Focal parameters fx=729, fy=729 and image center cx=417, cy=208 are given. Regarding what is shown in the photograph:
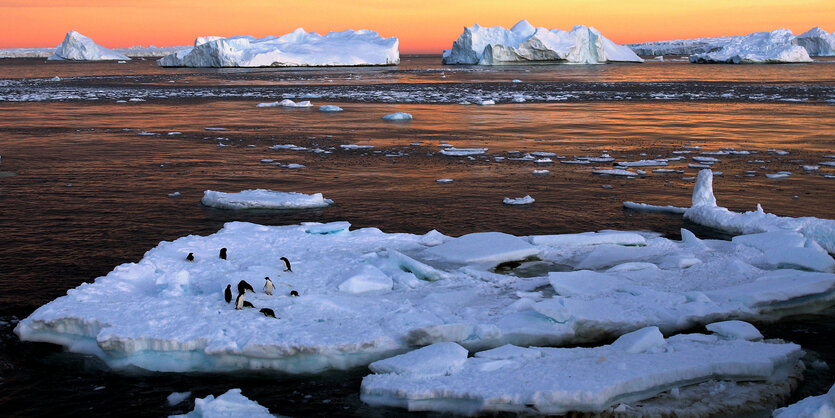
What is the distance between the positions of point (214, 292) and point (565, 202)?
19.7 feet

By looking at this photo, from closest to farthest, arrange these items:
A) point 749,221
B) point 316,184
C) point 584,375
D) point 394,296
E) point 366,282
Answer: point 584,375 < point 394,296 < point 366,282 < point 749,221 < point 316,184

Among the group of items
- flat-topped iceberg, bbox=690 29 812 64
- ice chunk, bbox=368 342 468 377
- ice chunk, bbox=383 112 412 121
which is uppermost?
flat-topped iceberg, bbox=690 29 812 64

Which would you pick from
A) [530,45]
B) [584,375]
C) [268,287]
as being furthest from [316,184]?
[530,45]

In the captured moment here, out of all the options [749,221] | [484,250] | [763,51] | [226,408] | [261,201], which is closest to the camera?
[226,408]

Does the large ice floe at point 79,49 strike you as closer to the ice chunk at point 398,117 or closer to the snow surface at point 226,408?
the ice chunk at point 398,117

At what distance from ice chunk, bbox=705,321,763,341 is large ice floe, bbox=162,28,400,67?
214ft

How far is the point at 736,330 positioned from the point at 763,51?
7948 centimetres

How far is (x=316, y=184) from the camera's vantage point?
1234cm

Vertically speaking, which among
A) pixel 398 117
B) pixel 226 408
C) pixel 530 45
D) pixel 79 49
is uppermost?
pixel 79 49

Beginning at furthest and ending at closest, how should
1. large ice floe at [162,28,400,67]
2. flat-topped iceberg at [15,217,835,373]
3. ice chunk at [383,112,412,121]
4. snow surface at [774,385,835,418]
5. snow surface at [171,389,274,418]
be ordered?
large ice floe at [162,28,400,67] < ice chunk at [383,112,412,121] < flat-topped iceberg at [15,217,835,373] < snow surface at [171,389,274,418] < snow surface at [774,385,835,418]

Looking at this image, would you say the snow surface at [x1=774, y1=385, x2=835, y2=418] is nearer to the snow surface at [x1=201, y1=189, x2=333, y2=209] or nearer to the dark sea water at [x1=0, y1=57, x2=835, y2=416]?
the dark sea water at [x1=0, y1=57, x2=835, y2=416]

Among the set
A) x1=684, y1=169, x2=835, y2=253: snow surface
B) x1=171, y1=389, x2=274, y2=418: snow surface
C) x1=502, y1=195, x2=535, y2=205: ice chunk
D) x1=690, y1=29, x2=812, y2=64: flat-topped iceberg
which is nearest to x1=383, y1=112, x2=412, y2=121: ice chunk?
x1=502, y1=195, x2=535, y2=205: ice chunk

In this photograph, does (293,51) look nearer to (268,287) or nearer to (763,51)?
(763,51)

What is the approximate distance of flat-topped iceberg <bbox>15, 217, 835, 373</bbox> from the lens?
5.53 meters
